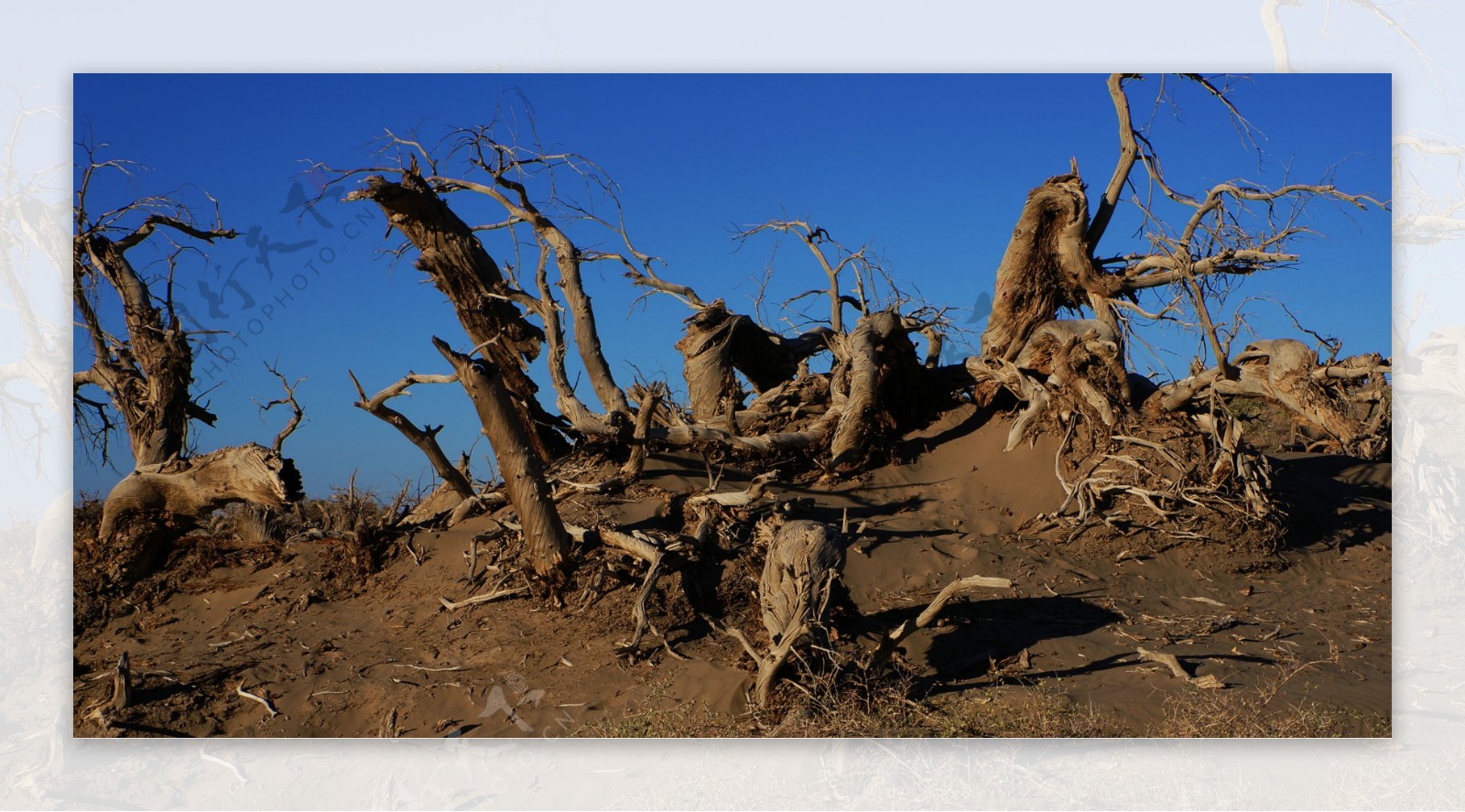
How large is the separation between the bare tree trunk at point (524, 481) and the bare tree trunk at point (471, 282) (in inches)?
48.0

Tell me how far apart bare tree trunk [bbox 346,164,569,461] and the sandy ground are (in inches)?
46.9

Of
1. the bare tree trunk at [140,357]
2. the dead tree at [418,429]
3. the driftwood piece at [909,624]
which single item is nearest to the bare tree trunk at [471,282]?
the dead tree at [418,429]

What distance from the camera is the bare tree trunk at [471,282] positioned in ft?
27.5

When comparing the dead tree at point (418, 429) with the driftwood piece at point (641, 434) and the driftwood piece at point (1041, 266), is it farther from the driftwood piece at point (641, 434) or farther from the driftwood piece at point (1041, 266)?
the driftwood piece at point (1041, 266)

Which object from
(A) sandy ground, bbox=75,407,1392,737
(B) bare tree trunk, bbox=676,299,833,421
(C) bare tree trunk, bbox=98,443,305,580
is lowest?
(A) sandy ground, bbox=75,407,1392,737

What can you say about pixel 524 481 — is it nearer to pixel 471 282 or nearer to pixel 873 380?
pixel 471 282

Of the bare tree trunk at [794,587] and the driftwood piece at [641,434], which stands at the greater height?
the driftwood piece at [641,434]

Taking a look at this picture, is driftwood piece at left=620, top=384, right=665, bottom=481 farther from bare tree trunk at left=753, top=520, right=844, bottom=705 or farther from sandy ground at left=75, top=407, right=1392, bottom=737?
bare tree trunk at left=753, top=520, right=844, bottom=705

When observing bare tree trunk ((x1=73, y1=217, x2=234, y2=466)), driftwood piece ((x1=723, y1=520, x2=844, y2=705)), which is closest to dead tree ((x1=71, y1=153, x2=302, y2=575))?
bare tree trunk ((x1=73, y1=217, x2=234, y2=466))

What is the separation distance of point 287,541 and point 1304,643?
22.7 feet

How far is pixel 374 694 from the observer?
20.5ft

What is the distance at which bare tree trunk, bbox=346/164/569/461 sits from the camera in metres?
8.38

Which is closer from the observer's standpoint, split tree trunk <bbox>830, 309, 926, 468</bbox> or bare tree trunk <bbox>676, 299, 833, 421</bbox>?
split tree trunk <bbox>830, 309, 926, 468</bbox>
